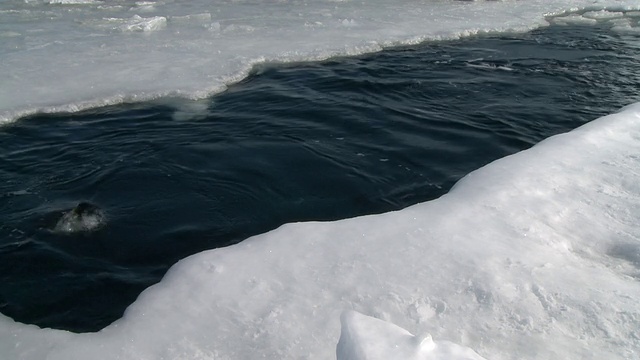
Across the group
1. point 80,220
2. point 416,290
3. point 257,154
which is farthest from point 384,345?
point 257,154

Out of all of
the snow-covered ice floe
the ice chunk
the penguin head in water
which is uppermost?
the ice chunk

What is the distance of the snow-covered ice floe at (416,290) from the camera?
2.93 meters

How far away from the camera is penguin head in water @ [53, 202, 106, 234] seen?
4285 millimetres

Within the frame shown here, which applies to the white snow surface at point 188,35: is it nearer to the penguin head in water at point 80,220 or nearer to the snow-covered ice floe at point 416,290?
the penguin head in water at point 80,220

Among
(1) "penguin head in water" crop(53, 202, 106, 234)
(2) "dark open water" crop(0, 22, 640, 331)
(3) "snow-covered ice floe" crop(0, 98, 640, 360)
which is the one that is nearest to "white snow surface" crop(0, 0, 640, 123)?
(2) "dark open water" crop(0, 22, 640, 331)

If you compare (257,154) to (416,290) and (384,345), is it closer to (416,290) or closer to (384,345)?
(416,290)

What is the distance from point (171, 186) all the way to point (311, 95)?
2.43 meters

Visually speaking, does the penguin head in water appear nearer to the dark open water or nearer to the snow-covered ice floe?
the dark open water

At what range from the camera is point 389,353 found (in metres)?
2.33

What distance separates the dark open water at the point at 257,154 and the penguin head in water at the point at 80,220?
57 millimetres

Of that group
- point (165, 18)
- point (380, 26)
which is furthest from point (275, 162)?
point (165, 18)

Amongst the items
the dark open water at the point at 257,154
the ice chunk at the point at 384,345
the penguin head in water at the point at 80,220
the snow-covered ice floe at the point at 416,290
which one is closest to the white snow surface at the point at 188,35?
the dark open water at the point at 257,154

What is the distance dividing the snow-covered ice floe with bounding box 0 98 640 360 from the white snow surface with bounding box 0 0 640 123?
348 cm

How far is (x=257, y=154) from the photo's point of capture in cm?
541
